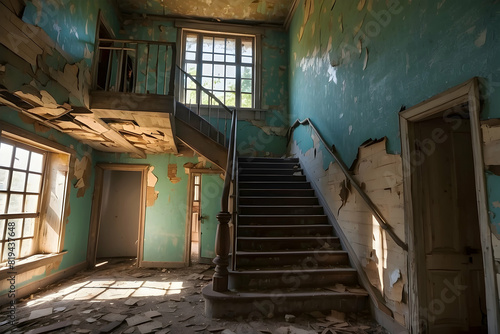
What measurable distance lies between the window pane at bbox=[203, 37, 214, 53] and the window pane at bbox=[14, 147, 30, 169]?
191 inches

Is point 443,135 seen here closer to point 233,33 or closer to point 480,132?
point 480,132

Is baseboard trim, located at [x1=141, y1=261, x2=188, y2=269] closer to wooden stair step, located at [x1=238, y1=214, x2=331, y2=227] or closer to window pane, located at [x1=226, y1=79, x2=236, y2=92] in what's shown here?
wooden stair step, located at [x1=238, y1=214, x2=331, y2=227]

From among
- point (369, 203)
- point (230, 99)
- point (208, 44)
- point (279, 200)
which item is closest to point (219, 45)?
point (208, 44)

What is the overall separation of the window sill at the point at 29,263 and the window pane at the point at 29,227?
348 millimetres

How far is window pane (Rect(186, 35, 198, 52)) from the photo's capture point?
7.21 metres

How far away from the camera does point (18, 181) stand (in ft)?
12.8

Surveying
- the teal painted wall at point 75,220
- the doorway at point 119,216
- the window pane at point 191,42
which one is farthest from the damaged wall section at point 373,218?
the doorway at point 119,216

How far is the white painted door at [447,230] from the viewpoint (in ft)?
7.78

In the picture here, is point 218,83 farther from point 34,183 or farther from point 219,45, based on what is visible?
point 34,183

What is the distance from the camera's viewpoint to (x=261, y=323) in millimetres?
2779

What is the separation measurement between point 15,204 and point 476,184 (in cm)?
530

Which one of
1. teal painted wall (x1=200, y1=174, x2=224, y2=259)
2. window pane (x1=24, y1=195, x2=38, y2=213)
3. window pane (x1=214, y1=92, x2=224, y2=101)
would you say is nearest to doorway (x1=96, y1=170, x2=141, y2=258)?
teal painted wall (x1=200, y1=174, x2=224, y2=259)

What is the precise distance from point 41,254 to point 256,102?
5.45m

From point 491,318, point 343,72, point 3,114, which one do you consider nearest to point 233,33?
point 343,72
